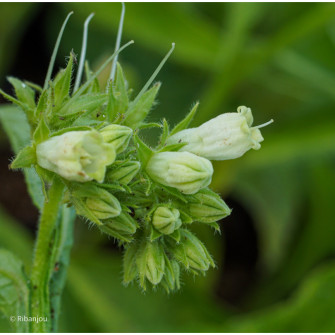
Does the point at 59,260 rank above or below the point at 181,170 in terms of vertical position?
below

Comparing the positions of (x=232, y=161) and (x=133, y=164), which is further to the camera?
(x=232, y=161)

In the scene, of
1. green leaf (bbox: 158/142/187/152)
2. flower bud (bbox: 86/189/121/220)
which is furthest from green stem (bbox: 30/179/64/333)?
green leaf (bbox: 158/142/187/152)

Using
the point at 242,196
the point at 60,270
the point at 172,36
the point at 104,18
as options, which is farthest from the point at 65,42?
the point at 60,270

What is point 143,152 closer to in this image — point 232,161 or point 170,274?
point 170,274

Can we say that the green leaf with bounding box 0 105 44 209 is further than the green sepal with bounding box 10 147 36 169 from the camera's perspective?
Yes

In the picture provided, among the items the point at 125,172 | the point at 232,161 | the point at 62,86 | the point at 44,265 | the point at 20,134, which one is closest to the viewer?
the point at 125,172

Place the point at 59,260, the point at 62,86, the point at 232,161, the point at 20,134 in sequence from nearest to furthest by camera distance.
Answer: the point at 62,86 → the point at 59,260 → the point at 20,134 → the point at 232,161

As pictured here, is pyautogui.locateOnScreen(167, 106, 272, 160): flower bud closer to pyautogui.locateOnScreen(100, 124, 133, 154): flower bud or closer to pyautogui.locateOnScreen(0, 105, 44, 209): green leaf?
pyautogui.locateOnScreen(100, 124, 133, 154): flower bud

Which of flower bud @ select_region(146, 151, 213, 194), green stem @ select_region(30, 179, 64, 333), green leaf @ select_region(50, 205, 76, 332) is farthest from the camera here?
green leaf @ select_region(50, 205, 76, 332)

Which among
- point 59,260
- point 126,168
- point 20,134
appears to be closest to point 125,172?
point 126,168
